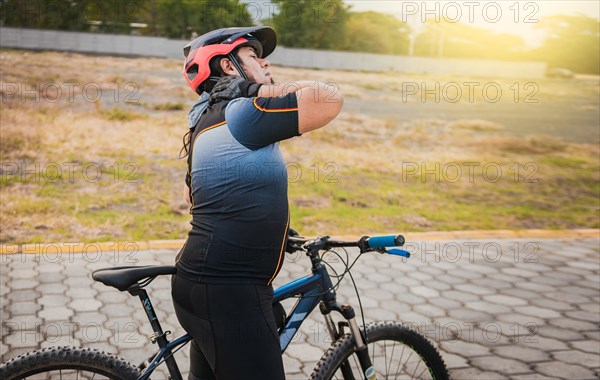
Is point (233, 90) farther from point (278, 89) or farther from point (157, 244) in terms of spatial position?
point (157, 244)

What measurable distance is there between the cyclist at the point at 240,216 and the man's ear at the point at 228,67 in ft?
0.16

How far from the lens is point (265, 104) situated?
1.96 metres

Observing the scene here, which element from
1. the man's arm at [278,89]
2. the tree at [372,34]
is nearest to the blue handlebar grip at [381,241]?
the man's arm at [278,89]

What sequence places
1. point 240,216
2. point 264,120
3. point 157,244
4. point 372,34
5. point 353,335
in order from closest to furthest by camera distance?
point 264,120 → point 240,216 → point 353,335 → point 157,244 → point 372,34

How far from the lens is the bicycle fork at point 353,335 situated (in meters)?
2.64

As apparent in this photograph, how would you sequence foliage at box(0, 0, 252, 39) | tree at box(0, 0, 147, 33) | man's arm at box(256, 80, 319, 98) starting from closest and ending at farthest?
man's arm at box(256, 80, 319, 98) → tree at box(0, 0, 147, 33) → foliage at box(0, 0, 252, 39)

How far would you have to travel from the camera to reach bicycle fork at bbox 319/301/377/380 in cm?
264

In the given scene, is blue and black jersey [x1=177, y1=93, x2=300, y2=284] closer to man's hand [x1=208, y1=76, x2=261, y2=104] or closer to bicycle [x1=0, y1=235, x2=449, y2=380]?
man's hand [x1=208, y1=76, x2=261, y2=104]

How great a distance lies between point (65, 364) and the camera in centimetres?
218

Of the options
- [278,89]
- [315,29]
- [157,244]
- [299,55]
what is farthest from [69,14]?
[278,89]

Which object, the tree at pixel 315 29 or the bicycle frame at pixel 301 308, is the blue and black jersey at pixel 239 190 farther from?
the tree at pixel 315 29

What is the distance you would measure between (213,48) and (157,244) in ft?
16.5

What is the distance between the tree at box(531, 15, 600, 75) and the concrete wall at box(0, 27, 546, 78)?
2.89 metres

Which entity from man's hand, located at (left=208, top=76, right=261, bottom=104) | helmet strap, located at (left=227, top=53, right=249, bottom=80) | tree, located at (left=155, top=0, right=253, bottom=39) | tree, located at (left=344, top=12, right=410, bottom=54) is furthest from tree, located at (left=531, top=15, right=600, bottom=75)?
man's hand, located at (left=208, top=76, right=261, bottom=104)
